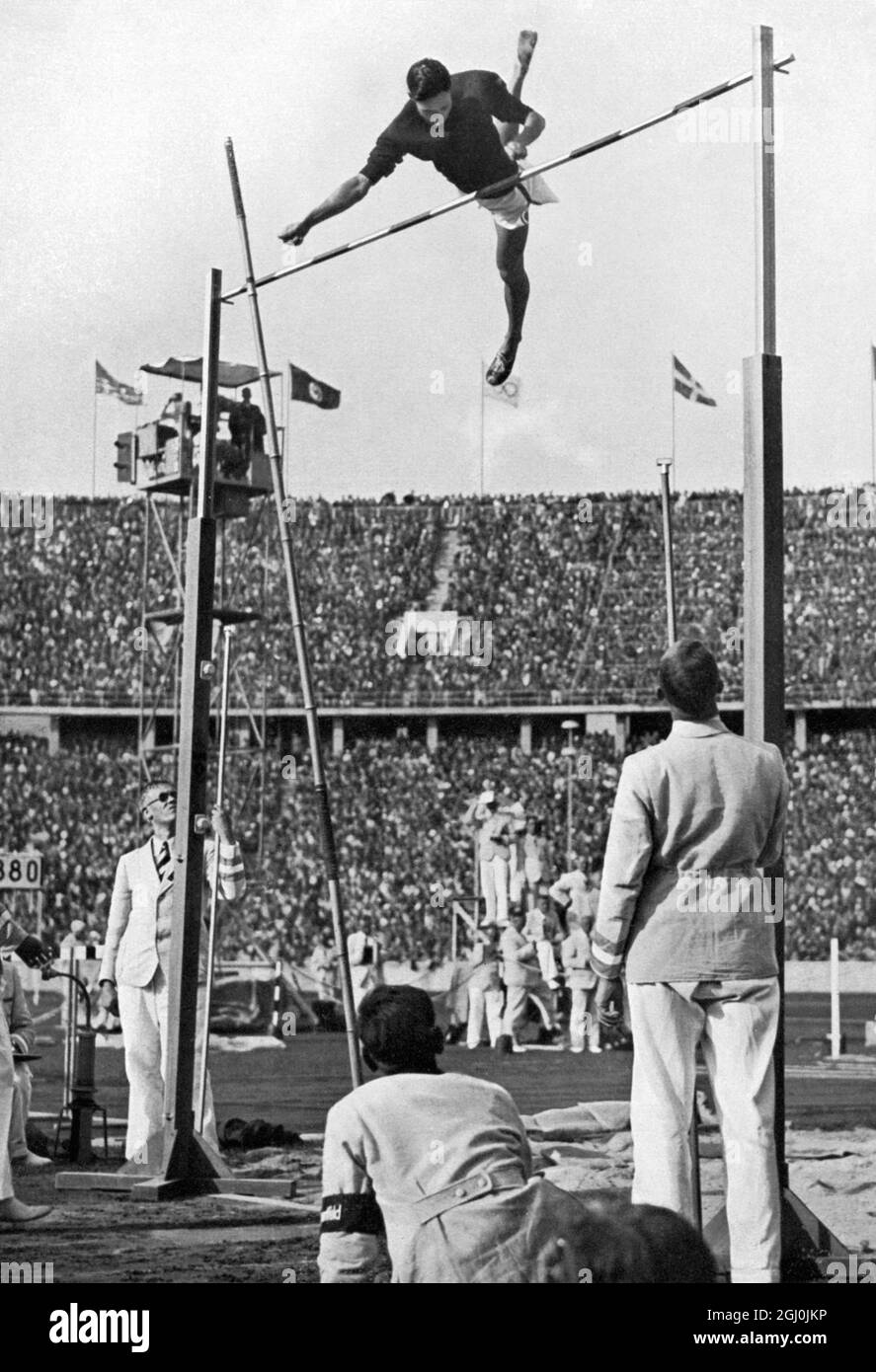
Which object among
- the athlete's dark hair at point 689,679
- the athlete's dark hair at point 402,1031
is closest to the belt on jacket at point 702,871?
the athlete's dark hair at point 689,679

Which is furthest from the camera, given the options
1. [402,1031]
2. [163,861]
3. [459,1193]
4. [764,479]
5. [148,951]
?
[163,861]

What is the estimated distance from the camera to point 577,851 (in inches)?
1362

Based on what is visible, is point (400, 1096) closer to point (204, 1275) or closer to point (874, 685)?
point (204, 1275)

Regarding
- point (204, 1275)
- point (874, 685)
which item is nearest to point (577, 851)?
point (874, 685)

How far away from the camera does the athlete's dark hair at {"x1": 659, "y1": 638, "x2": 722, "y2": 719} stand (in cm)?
623

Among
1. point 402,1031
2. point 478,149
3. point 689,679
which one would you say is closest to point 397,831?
point 478,149

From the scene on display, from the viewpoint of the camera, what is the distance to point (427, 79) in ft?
26.9

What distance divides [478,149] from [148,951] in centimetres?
465

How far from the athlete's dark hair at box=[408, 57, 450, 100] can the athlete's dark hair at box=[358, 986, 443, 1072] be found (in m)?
4.58

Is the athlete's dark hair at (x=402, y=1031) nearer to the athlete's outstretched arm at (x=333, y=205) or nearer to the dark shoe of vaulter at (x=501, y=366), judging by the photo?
the athlete's outstretched arm at (x=333, y=205)

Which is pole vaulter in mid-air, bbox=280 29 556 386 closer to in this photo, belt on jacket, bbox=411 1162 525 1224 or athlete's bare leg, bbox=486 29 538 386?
athlete's bare leg, bbox=486 29 538 386

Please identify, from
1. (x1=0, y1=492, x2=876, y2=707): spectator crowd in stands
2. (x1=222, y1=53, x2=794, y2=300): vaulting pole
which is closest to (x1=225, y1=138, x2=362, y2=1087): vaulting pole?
(x1=222, y1=53, x2=794, y2=300): vaulting pole

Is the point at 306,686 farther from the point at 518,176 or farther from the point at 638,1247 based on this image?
the point at 638,1247

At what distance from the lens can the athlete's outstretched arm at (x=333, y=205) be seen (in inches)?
352
